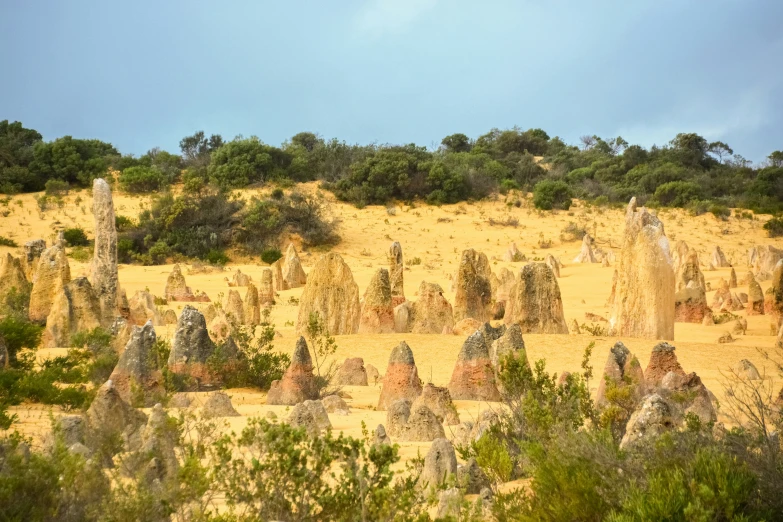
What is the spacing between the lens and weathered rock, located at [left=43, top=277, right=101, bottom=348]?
14.7 m

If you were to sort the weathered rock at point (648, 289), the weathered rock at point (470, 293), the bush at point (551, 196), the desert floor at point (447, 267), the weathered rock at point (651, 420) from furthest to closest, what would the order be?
1. the bush at point (551, 196)
2. the weathered rock at point (470, 293)
3. the weathered rock at point (648, 289)
4. the desert floor at point (447, 267)
5. the weathered rock at point (651, 420)

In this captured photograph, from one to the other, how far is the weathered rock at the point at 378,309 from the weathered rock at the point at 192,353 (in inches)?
193

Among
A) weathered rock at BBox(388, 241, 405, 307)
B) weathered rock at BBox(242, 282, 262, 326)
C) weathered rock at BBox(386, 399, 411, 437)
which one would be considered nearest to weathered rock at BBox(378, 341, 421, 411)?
weathered rock at BBox(386, 399, 411, 437)

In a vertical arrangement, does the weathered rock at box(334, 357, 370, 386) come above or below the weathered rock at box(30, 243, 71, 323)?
below

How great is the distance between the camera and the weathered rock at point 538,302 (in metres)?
Answer: 16.1

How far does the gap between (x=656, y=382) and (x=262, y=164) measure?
111 feet

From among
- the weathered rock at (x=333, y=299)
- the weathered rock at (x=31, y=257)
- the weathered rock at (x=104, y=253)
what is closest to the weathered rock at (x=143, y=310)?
the weathered rock at (x=104, y=253)

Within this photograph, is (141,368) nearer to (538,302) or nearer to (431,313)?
(431,313)

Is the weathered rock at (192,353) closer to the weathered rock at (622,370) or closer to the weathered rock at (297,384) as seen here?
the weathered rock at (297,384)

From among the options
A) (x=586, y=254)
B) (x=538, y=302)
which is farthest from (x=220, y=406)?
(x=586, y=254)

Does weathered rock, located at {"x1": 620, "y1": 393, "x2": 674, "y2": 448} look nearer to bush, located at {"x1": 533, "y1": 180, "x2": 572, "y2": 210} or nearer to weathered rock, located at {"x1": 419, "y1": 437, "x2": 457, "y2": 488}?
weathered rock, located at {"x1": 419, "y1": 437, "x2": 457, "y2": 488}

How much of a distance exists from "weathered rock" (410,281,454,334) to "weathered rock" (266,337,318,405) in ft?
19.3

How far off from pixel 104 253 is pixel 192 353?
6770 mm

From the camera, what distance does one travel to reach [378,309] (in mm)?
16266
